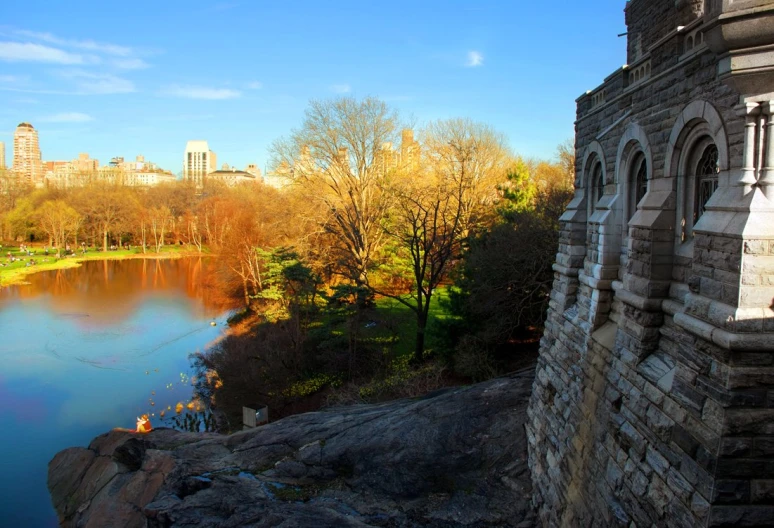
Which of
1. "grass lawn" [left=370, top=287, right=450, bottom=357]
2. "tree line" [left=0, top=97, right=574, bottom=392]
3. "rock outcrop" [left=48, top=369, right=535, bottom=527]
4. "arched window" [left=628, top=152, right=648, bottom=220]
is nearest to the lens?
"arched window" [left=628, top=152, right=648, bottom=220]

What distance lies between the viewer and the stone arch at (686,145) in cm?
496

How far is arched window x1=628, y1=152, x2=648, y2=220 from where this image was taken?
22.8 ft

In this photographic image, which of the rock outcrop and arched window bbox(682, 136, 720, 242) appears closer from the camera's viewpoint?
arched window bbox(682, 136, 720, 242)

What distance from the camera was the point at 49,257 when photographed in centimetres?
5816

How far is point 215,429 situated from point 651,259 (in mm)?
16333

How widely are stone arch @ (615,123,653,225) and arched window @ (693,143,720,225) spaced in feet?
3.36

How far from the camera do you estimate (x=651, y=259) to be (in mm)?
5898

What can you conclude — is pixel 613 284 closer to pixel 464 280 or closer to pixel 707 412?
pixel 707 412

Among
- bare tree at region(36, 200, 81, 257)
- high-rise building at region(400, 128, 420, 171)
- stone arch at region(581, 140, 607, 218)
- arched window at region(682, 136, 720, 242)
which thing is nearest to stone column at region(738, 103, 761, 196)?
arched window at region(682, 136, 720, 242)

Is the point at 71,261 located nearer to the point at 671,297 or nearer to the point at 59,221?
the point at 59,221

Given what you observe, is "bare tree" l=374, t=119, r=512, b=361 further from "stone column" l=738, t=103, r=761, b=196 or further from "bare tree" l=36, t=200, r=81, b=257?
"bare tree" l=36, t=200, r=81, b=257

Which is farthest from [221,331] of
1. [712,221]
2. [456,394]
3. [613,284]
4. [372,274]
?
[712,221]

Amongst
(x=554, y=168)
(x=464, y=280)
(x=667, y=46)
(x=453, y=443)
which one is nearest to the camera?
(x=667, y=46)

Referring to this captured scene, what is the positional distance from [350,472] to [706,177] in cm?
688
